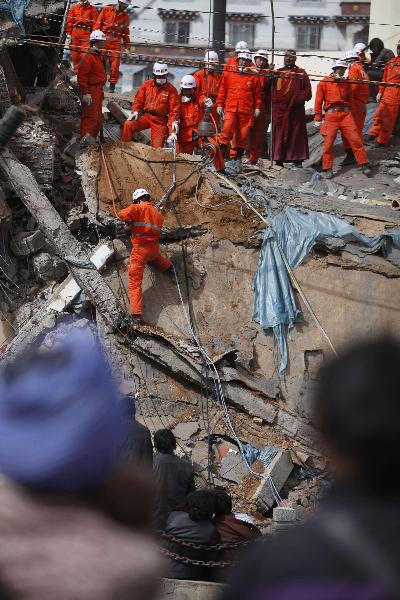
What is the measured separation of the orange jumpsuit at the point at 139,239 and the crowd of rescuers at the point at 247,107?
9.60 ft

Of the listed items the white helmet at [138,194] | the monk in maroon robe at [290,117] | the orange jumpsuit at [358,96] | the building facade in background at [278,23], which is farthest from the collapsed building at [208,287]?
the building facade in background at [278,23]

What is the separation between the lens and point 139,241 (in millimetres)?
11078

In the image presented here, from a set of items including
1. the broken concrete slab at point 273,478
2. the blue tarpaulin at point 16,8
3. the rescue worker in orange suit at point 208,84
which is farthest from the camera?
the rescue worker in orange suit at point 208,84

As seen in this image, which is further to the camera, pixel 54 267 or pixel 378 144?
pixel 378 144

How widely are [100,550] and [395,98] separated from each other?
47.2 ft

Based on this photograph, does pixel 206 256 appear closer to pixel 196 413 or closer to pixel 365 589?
pixel 196 413

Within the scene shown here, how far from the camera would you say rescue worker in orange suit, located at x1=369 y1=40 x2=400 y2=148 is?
606 inches

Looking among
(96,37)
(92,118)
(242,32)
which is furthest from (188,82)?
(242,32)

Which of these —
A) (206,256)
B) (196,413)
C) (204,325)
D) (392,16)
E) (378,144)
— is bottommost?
(196,413)

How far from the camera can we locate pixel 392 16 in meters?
23.2

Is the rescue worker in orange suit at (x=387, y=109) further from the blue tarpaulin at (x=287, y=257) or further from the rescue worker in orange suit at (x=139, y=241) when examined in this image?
the rescue worker in orange suit at (x=139, y=241)

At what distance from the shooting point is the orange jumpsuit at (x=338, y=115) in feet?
45.9

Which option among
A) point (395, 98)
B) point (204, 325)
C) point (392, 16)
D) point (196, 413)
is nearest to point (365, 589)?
point (196, 413)

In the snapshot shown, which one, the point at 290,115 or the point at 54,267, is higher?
the point at 290,115
